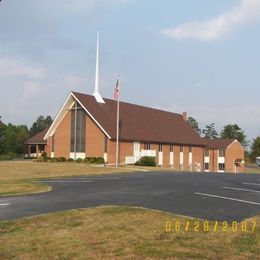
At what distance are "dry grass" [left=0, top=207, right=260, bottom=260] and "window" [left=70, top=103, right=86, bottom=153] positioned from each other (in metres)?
44.1

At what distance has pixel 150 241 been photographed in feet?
26.9

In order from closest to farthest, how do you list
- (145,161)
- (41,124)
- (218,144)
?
1. (145,161)
2. (218,144)
3. (41,124)

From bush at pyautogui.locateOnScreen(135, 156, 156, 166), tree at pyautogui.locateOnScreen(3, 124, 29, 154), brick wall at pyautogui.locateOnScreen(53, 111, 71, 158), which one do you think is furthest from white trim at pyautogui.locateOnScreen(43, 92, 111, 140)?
tree at pyautogui.locateOnScreen(3, 124, 29, 154)

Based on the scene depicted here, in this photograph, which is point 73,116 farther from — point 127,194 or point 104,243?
point 104,243

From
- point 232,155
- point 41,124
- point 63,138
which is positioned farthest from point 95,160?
point 41,124

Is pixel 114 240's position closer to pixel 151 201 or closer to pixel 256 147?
pixel 151 201

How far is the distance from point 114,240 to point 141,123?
50402mm

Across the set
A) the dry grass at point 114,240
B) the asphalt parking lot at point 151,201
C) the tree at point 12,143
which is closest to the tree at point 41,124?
the tree at point 12,143

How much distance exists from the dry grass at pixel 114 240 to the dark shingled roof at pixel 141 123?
41.4m

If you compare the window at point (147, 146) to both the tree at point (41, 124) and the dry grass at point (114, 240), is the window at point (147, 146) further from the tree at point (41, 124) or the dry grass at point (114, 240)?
the tree at point (41, 124)

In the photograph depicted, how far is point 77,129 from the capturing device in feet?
182

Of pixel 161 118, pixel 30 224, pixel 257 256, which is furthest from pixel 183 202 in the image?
pixel 161 118

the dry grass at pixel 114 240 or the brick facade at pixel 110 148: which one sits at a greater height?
the brick facade at pixel 110 148

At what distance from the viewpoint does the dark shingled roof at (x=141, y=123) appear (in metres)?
53.4
